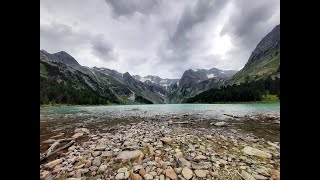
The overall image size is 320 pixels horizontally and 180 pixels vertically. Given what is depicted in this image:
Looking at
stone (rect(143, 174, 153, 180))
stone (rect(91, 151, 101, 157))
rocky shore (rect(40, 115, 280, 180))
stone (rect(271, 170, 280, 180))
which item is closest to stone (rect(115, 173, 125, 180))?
rocky shore (rect(40, 115, 280, 180))

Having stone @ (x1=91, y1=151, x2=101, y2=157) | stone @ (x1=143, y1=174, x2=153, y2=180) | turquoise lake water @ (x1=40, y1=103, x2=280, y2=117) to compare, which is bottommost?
turquoise lake water @ (x1=40, y1=103, x2=280, y2=117)

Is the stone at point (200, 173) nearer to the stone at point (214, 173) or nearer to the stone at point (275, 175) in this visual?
the stone at point (214, 173)

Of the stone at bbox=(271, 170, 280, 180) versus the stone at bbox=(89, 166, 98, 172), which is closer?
the stone at bbox=(271, 170, 280, 180)

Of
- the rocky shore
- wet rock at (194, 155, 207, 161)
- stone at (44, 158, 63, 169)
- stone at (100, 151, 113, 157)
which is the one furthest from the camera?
stone at (100, 151, 113, 157)

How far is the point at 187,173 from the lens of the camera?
674 cm

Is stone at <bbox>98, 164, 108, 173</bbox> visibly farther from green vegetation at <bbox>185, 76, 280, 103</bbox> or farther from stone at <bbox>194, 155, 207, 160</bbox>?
green vegetation at <bbox>185, 76, 280, 103</bbox>

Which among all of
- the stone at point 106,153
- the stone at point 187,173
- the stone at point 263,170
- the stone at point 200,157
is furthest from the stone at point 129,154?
the stone at point 263,170

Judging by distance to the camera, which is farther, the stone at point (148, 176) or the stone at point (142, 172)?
the stone at point (142, 172)

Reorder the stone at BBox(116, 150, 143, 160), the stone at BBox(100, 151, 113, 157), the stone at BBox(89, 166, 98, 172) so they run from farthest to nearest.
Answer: the stone at BBox(100, 151, 113, 157) < the stone at BBox(116, 150, 143, 160) < the stone at BBox(89, 166, 98, 172)

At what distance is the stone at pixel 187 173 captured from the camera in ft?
21.5

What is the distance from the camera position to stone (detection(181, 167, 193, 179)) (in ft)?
21.5
